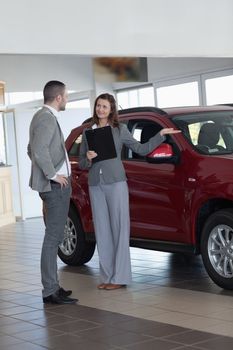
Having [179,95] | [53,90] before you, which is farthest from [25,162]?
[53,90]

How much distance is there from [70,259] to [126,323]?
2.99 m

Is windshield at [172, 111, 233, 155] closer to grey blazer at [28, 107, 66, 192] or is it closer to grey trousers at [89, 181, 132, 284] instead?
grey trousers at [89, 181, 132, 284]

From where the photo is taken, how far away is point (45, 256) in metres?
6.17

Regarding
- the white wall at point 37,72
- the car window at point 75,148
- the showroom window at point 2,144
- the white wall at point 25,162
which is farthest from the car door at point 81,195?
the white wall at point 37,72

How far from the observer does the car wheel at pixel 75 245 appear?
8.08 metres

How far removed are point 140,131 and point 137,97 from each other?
9503mm

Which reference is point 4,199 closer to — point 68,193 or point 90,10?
point 90,10

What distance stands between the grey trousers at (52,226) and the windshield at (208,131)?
1399mm

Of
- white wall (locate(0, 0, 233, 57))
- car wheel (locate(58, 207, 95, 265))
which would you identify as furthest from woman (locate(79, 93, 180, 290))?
white wall (locate(0, 0, 233, 57))

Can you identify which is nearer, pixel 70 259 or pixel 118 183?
pixel 118 183

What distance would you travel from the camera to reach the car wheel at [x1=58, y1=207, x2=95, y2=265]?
318 inches

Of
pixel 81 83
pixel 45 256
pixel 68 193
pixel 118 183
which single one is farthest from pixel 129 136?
pixel 81 83

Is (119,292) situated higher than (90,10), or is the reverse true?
(90,10)

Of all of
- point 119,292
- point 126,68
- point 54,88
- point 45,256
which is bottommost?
point 119,292
